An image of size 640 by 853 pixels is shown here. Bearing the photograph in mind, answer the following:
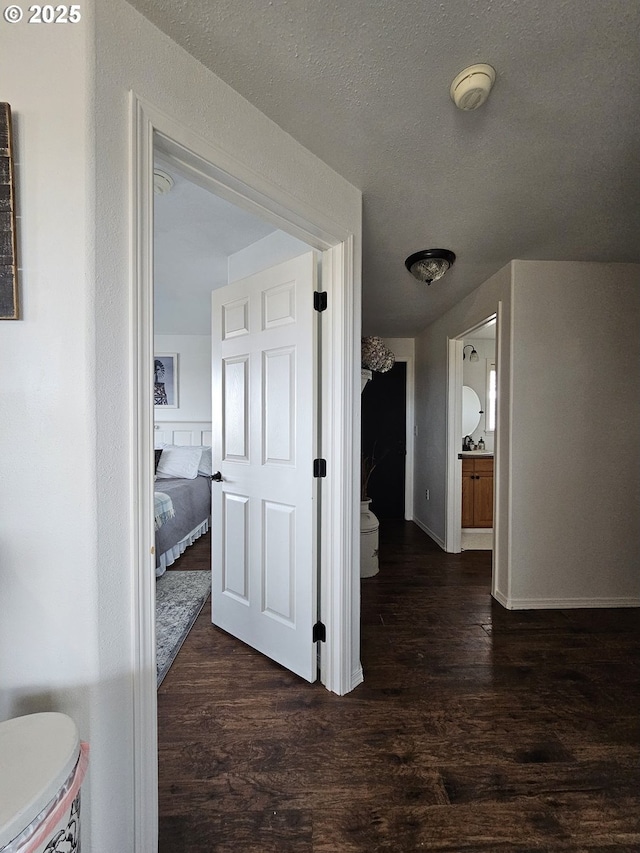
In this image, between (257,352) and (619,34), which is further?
(257,352)

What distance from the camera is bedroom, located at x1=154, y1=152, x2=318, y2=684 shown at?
1.88 meters

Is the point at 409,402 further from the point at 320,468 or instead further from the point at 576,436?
the point at 320,468

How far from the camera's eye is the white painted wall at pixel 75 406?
2.60ft

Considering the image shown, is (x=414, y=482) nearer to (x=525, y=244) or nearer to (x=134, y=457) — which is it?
(x=525, y=244)

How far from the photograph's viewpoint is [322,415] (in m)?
1.64

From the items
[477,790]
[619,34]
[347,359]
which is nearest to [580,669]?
[477,790]

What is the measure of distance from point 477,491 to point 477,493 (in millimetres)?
21

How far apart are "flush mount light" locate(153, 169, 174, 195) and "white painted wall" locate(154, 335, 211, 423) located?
2.92 meters

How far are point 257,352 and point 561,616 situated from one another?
2521mm

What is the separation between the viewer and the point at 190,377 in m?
4.56

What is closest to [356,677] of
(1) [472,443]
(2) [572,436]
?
(2) [572,436]

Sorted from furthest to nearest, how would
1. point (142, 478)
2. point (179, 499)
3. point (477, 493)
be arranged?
point (477, 493) < point (179, 499) < point (142, 478)

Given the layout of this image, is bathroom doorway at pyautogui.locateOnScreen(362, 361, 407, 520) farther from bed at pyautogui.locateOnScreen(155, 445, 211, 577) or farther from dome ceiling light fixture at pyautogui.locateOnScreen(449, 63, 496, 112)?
dome ceiling light fixture at pyautogui.locateOnScreen(449, 63, 496, 112)

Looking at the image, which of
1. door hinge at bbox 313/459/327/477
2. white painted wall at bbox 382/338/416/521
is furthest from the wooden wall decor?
white painted wall at bbox 382/338/416/521
